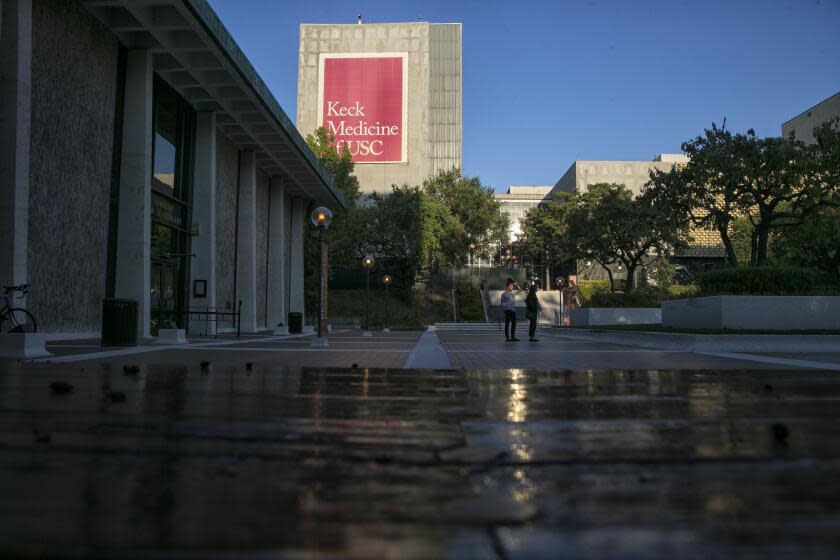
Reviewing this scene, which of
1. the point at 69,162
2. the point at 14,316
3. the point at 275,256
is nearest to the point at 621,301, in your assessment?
the point at 275,256

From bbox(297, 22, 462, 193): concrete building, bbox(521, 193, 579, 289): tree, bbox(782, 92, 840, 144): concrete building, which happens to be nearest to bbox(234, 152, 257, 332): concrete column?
bbox(521, 193, 579, 289): tree

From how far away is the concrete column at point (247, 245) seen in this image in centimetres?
2414

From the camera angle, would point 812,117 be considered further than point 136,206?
Yes

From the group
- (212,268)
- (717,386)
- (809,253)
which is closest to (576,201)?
(809,253)

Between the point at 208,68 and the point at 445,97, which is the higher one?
the point at 445,97

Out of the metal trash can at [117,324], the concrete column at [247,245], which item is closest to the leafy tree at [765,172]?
the concrete column at [247,245]

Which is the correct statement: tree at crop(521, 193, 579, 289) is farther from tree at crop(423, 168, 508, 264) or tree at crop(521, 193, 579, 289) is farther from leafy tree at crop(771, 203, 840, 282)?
leafy tree at crop(771, 203, 840, 282)

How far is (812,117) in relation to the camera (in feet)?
160

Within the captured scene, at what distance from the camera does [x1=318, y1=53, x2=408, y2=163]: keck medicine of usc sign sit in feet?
232

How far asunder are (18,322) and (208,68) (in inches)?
393

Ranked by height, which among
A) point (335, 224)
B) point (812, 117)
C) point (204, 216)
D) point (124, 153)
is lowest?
point (204, 216)

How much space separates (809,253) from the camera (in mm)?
26516

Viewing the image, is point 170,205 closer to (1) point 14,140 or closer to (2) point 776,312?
(1) point 14,140

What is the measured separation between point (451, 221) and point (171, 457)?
48860 mm
